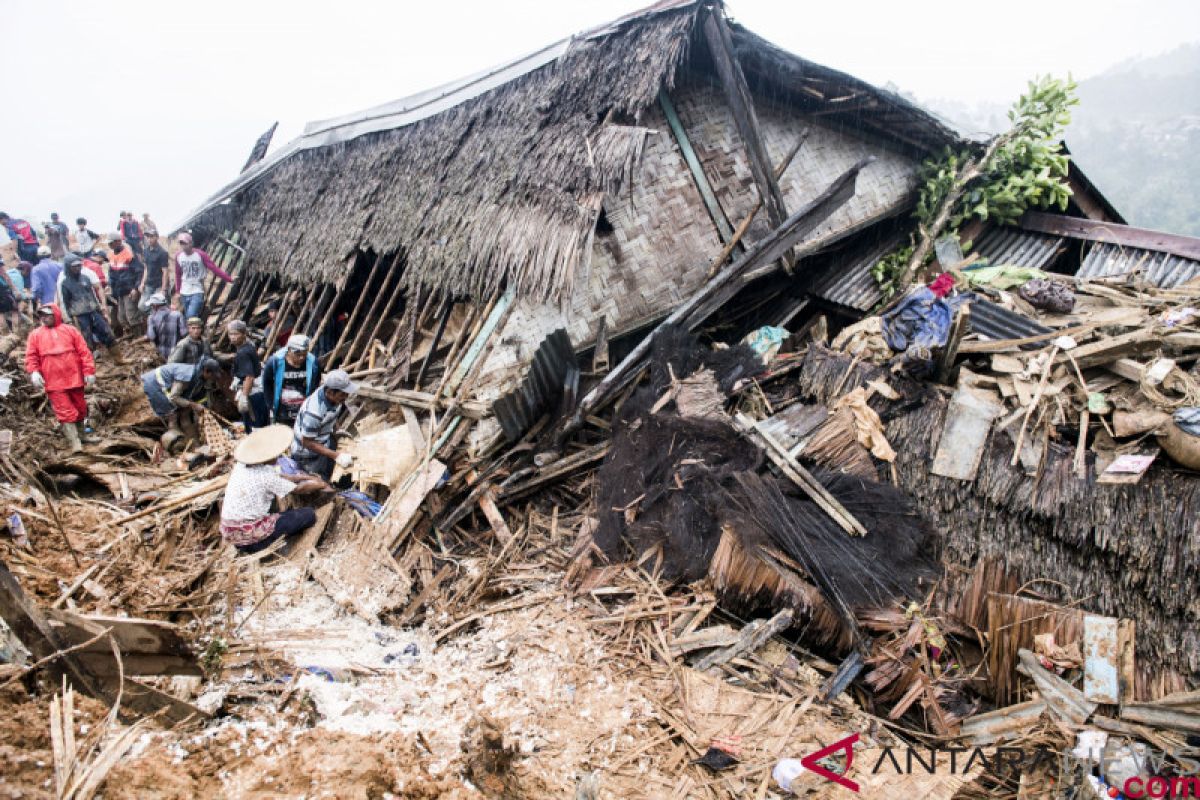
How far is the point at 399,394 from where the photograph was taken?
286 inches

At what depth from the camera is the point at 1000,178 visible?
27.8ft

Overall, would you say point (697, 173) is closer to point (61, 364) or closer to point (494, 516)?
point (494, 516)

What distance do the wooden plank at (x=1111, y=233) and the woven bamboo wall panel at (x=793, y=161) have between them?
1.74 meters

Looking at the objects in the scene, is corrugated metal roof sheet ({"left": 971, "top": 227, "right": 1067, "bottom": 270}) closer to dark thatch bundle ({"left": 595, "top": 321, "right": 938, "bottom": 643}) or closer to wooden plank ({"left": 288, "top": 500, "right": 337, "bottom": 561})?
dark thatch bundle ({"left": 595, "top": 321, "right": 938, "bottom": 643})

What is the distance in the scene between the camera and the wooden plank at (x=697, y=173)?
7969 mm

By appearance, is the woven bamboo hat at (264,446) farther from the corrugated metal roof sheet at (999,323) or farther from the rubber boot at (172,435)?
the corrugated metal roof sheet at (999,323)

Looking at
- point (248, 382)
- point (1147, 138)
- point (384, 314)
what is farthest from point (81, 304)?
point (1147, 138)

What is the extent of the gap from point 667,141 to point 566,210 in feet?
7.61

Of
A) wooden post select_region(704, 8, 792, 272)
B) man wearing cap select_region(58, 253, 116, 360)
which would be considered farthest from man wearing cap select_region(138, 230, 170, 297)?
wooden post select_region(704, 8, 792, 272)

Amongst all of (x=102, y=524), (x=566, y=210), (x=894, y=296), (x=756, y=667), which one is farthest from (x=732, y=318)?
(x=102, y=524)

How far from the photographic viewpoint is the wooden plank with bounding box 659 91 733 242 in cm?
797

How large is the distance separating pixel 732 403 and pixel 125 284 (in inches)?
483

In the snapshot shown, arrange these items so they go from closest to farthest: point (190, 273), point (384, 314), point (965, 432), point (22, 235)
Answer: point (965, 432), point (384, 314), point (190, 273), point (22, 235)

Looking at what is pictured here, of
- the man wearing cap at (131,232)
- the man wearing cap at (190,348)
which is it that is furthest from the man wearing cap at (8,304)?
the man wearing cap at (190,348)
